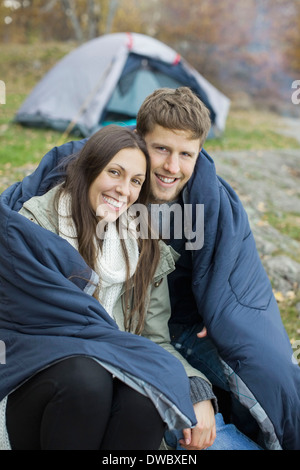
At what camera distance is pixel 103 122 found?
25.0 feet

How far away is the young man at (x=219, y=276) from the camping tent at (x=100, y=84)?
518cm

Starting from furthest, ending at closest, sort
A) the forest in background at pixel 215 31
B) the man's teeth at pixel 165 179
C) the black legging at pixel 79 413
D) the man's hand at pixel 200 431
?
the forest in background at pixel 215 31, the man's teeth at pixel 165 179, the man's hand at pixel 200 431, the black legging at pixel 79 413

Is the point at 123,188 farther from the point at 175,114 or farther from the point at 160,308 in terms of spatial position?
the point at 160,308

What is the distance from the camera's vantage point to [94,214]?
1982mm

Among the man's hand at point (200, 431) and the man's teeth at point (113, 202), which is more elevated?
the man's teeth at point (113, 202)

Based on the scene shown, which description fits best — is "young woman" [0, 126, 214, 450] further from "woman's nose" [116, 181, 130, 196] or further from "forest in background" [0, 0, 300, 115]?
"forest in background" [0, 0, 300, 115]

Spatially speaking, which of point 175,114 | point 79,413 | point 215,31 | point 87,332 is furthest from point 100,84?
point 215,31

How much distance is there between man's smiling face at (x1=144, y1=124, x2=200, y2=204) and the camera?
2.14 m

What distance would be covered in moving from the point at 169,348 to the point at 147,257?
43 cm

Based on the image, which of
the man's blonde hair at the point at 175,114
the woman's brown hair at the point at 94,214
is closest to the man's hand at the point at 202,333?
the woman's brown hair at the point at 94,214

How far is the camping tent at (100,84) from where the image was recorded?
7402 millimetres

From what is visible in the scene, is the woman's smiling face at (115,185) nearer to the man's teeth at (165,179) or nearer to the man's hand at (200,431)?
the man's teeth at (165,179)
